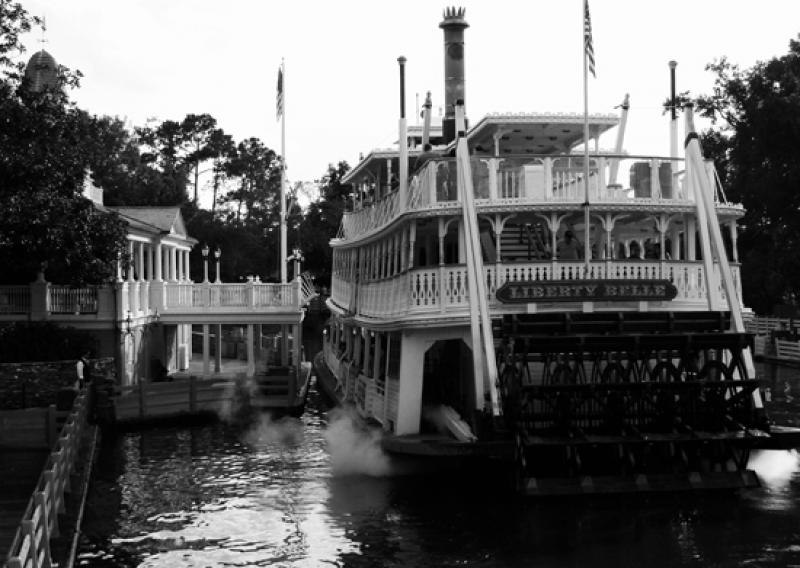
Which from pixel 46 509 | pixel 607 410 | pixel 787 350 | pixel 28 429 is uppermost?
pixel 787 350

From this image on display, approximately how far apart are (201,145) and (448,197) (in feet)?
181

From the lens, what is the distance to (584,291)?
51.0ft

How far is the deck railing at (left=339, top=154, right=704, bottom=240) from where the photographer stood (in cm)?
1567

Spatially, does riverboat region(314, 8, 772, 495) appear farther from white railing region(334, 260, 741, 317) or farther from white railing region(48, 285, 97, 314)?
white railing region(48, 285, 97, 314)

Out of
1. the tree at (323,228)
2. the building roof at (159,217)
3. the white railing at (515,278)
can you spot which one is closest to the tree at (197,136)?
the tree at (323,228)

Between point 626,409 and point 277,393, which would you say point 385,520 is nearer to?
point 626,409

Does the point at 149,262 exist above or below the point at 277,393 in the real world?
above

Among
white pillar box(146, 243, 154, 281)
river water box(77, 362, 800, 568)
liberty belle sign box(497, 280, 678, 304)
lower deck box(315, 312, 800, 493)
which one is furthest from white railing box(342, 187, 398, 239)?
white pillar box(146, 243, 154, 281)

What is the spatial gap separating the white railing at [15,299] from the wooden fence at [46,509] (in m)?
8.94

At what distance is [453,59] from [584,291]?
7.42m

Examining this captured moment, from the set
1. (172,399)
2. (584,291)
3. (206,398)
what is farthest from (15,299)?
(584,291)

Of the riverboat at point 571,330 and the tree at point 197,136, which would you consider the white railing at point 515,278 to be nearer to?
the riverboat at point 571,330

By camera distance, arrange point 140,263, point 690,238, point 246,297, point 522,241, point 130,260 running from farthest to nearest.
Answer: point 140,263
point 246,297
point 130,260
point 522,241
point 690,238

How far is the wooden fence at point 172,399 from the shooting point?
21859 mm
